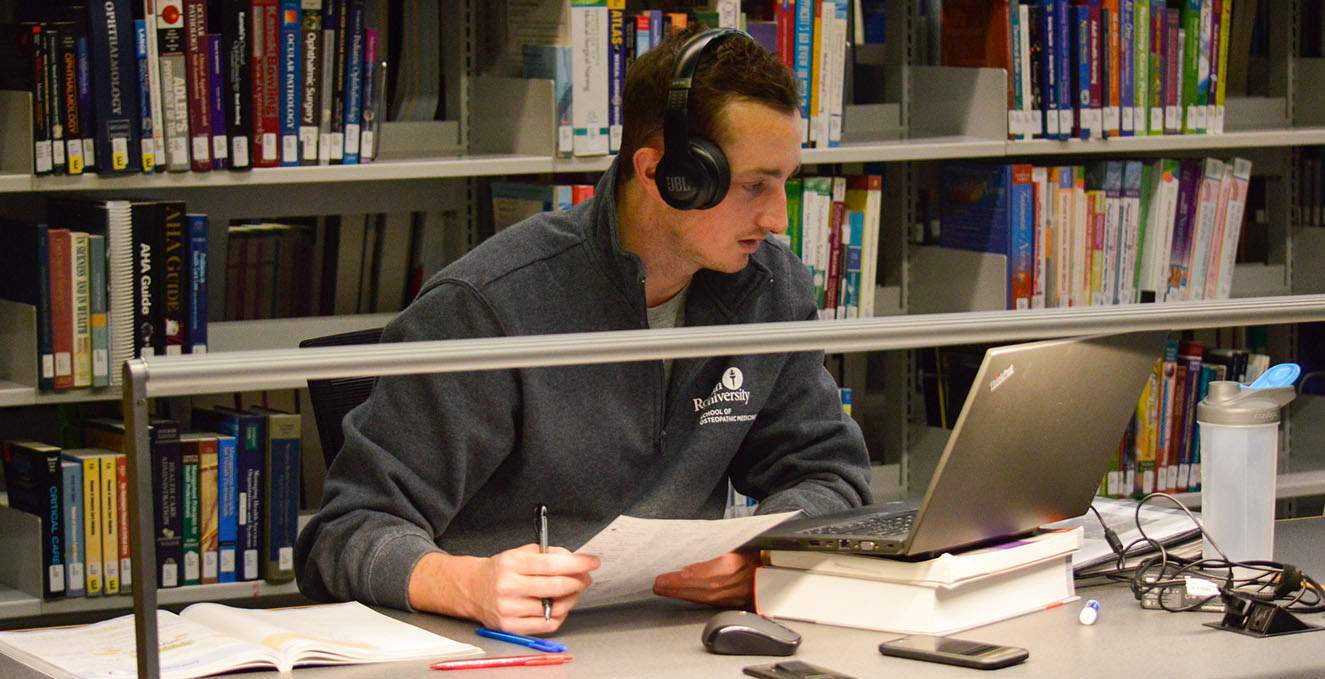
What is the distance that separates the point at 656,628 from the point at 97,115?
1384 millimetres

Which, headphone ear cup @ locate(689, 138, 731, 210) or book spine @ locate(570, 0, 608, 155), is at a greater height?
book spine @ locate(570, 0, 608, 155)

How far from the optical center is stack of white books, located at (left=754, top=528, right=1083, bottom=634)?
1283mm

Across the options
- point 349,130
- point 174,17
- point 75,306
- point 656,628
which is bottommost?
point 656,628

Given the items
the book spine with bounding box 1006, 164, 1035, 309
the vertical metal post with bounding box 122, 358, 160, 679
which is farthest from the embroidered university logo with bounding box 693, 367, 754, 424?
the book spine with bounding box 1006, 164, 1035, 309

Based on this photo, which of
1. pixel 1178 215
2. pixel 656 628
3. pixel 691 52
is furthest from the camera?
pixel 1178 215

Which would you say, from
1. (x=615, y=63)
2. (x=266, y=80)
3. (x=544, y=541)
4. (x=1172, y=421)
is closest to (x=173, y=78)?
(x=266, y=80)

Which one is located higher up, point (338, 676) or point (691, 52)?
point (691, 52)

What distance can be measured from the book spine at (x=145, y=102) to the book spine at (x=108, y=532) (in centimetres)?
47

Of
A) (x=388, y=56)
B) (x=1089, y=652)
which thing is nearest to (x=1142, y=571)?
(x=1089, y=652)

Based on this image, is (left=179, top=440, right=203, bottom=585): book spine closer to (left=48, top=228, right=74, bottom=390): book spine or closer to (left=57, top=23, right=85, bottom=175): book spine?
(left=48, top=228, right=74, bottom=390): book spine

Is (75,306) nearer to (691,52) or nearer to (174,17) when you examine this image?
(174,17)

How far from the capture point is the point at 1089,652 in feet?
4.10

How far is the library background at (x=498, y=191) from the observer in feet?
7.72

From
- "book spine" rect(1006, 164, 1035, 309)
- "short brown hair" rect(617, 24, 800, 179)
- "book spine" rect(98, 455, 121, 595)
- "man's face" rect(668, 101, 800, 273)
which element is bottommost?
"book spine" rect(98, 455, 121, 595)
